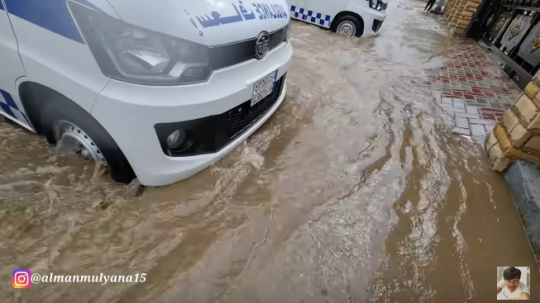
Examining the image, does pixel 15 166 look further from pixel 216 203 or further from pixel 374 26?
pixel 374 26

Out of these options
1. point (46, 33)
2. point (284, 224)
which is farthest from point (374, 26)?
point (46, 33)

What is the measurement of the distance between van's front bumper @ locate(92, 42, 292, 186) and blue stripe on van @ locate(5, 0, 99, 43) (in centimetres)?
29

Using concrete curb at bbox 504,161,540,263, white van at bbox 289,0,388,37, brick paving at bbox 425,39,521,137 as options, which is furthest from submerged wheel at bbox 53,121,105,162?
white van at bbox 289,0,388,37

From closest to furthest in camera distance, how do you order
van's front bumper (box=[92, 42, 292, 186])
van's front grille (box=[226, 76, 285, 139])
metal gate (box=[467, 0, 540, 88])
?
1. van's front bumper (box=[92, 42, 292, 186])
2. van's front grille (box=[226, 76, 285, 139])
3. metal gate (box=[467, 0, 540, 88])

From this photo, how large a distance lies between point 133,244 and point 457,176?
2.53 metres

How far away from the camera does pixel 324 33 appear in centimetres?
604

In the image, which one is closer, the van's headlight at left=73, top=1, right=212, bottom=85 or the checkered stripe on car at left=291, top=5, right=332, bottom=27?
the van's headlight at left=73, top=1, right=212, bottom=85

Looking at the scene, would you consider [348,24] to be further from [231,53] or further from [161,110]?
[161,110]

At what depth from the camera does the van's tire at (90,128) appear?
1510 mm

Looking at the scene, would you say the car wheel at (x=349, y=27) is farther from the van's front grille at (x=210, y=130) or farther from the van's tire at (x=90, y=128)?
→ the van's tire at (x=90, y=128)

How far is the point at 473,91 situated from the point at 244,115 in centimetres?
379

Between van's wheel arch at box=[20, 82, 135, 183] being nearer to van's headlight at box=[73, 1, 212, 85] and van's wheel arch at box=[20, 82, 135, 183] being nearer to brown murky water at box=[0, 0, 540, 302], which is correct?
brown murky water at box=[0, 0, 540, 302]

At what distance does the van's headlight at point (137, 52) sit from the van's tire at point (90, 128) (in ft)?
1.07

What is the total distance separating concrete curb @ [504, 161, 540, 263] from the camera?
1941 millimetres
